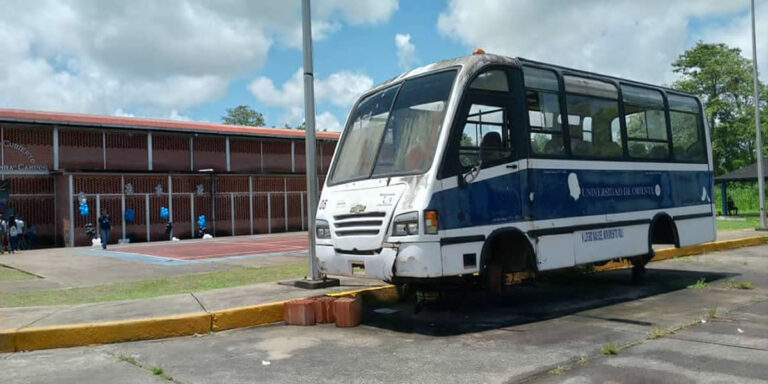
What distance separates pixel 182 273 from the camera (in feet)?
45.2

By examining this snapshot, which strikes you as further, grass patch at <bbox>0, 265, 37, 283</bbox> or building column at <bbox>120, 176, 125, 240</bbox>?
building column at <bbox>120, 176, 125, 240</bbox>

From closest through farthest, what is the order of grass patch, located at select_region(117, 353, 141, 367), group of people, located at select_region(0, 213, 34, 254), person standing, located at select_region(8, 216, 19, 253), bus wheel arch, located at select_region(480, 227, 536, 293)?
grass patch, located at select_region(117, 353, 141, 367) < bus wheel arch, located at select_region(480, 227, 536, 293) < group of people, located at select_region(0, 213, 34, 254) < person standing, located at select_region(8, 216, 19, 253)

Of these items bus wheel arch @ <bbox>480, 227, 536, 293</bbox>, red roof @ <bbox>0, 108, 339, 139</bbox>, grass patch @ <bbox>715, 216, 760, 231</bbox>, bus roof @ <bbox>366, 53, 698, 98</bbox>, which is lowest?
grass patch @ <bbox>715, 216, 760, 231</bbox>

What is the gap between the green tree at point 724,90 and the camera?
52094mm

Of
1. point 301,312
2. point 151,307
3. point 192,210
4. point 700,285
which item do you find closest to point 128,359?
point 151,307

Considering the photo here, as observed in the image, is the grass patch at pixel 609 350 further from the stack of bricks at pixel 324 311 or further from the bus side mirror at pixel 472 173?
the stack of bricks at pixel 324 311

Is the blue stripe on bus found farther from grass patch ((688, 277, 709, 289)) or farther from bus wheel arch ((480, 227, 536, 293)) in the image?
grass patch ((688, 277, 709, 289))

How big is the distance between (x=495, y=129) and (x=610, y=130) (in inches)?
107

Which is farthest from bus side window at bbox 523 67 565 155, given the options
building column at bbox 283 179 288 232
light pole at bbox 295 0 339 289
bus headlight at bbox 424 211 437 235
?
building column at bbox 283 179 288 232

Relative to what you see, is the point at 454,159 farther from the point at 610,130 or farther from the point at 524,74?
the point at 610,130

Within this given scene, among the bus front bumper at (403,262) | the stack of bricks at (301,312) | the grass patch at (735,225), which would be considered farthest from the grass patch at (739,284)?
the grass patch at (735,225)

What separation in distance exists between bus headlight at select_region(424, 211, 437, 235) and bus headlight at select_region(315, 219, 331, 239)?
1566 millimetres

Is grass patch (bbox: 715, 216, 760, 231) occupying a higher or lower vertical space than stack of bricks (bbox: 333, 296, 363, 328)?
higher

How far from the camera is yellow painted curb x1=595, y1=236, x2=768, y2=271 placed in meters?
12.7
